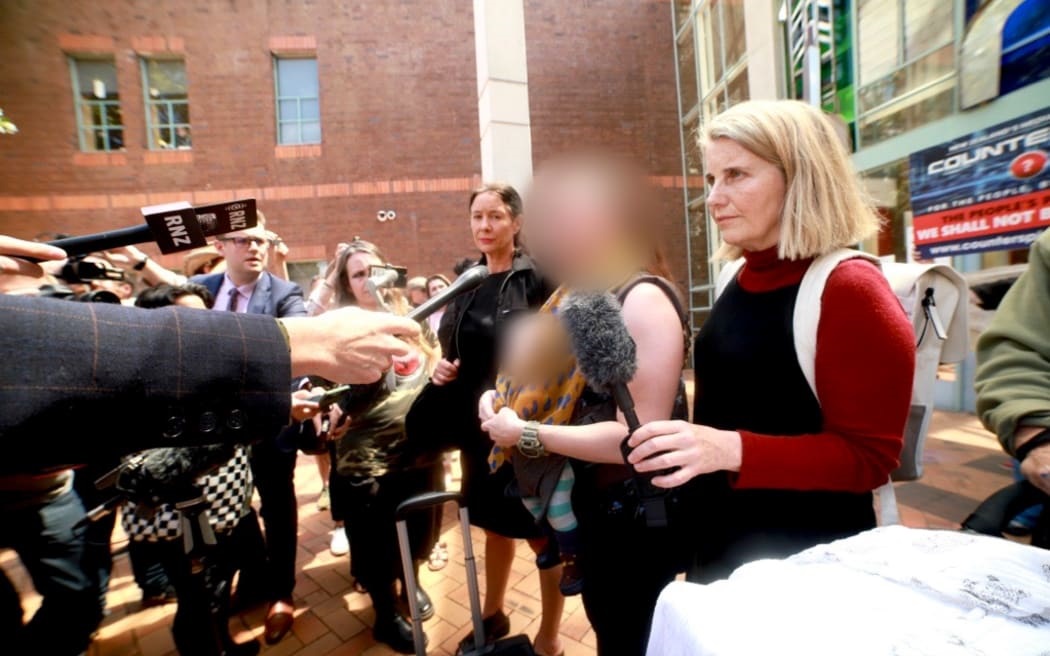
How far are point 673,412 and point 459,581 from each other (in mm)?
2258

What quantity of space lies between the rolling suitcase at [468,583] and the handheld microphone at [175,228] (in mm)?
1144

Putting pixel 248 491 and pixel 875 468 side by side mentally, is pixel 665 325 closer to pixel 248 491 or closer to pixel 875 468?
pixel 875 468

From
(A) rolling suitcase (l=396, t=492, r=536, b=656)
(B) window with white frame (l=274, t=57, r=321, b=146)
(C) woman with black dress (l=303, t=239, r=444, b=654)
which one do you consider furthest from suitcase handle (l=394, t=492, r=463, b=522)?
(B) window with white frame (l=274, t=57, r=321, b=146)

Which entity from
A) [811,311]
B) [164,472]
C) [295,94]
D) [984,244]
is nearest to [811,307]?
[811,311]

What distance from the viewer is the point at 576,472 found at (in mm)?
1568

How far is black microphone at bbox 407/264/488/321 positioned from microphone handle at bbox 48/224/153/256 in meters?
0.65

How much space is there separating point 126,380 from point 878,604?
1.22m

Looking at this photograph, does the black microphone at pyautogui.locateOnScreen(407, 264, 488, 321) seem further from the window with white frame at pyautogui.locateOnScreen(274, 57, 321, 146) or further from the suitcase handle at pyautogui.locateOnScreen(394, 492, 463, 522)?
the window with white frame at pyautogui.locateOnScreen(274, 57, 321, 146)

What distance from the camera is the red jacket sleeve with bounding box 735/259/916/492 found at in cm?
99

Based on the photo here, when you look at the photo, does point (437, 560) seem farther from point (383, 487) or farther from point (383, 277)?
point (383, 277)

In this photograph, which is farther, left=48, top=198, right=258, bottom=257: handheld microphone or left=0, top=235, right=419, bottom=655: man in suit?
left=48, top=198, right=258, bottom=257: handheld microphone

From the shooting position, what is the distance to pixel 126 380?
778mm

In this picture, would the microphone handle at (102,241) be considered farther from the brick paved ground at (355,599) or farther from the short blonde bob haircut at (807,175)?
the brick paved ground at (355,599)

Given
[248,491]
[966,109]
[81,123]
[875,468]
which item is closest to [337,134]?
[81,123]
